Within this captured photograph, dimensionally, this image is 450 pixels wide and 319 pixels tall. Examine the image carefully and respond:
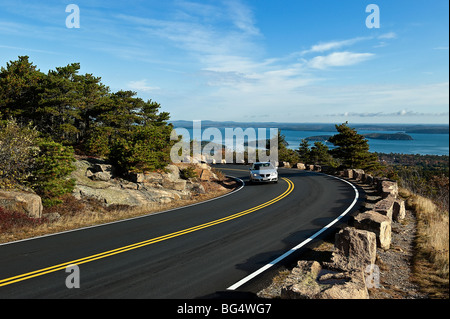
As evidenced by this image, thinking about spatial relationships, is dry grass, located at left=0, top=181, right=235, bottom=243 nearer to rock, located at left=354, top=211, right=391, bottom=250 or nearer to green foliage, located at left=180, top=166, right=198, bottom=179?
green foliage, located at left=180, top=166, right=198, bottom=179

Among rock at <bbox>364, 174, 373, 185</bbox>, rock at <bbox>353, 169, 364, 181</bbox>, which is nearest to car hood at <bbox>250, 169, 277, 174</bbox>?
rock at <bbox>364, 174, 373, 185</bbox>

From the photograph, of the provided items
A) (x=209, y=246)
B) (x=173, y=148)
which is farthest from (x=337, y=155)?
(x=209, y=246)

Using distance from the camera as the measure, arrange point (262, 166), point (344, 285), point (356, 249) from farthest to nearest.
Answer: point (262, 166) → point (356, 249) → point (344, 285)

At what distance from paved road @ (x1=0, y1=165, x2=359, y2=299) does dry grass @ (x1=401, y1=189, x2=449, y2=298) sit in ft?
10.5

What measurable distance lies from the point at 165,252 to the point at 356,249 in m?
5.30

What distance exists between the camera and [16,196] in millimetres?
12414

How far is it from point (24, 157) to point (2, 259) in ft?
24.6

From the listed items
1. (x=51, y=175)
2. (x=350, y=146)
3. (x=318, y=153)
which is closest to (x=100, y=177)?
(x=51, y=175)

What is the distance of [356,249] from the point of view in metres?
7.09

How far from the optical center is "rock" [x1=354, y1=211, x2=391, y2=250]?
8641 mm

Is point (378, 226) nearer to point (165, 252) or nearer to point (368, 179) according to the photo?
point (165, 252)

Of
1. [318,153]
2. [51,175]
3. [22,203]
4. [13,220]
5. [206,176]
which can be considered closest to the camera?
[13,220]

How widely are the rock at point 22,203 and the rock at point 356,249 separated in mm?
12496
